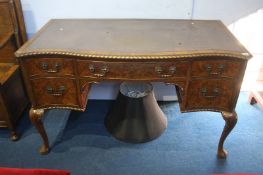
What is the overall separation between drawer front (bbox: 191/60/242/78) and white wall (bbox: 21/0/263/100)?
0.61 metres

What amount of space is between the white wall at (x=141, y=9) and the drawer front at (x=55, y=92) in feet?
2.06

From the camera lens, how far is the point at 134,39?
1389mm

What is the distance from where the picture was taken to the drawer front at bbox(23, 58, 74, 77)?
129cm

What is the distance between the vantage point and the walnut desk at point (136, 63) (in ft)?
4.11

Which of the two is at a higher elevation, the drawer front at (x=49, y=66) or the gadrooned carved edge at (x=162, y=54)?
the gadrooned carved edge at (x=162, y=54)

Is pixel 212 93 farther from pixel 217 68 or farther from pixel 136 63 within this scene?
pixel 136 63

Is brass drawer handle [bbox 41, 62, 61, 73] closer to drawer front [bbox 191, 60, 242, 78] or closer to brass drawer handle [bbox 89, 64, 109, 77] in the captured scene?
brass drawer handle [bbox 89, 64, 109, 77]

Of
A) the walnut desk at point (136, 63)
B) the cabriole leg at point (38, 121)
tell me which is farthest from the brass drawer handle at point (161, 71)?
the cabriole leg at point (38, 121)

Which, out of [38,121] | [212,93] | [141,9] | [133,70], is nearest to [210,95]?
[212,93]

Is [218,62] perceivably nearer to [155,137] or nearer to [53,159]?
[155,137]

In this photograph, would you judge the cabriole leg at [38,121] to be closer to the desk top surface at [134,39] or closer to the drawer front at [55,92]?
the drawer front at [55,92]

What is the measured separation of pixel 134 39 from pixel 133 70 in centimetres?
20

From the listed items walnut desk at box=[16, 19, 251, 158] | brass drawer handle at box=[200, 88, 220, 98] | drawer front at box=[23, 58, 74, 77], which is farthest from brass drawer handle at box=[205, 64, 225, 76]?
drawer front at box=[23, 58, 74, 77]

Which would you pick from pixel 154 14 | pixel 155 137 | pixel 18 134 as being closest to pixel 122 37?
pixel 154 14
